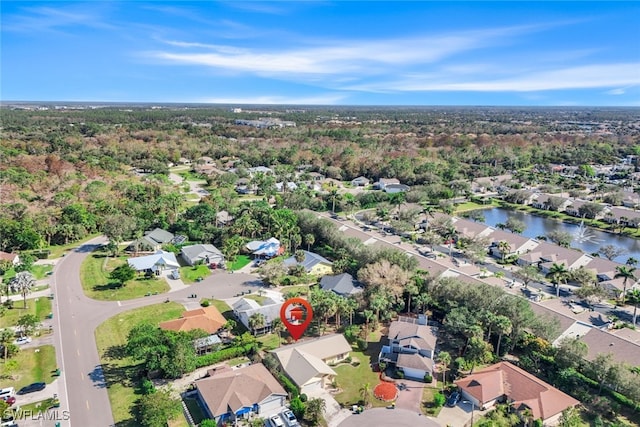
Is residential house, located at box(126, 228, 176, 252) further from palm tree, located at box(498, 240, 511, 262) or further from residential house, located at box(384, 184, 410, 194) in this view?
residential house, located at box(384, 184, 410, 194)

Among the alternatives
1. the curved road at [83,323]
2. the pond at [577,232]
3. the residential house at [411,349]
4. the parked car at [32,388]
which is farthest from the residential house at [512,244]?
the parked car at [32,388]

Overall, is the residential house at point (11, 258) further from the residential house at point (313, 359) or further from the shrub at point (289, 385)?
the shrub at point (289, 385)

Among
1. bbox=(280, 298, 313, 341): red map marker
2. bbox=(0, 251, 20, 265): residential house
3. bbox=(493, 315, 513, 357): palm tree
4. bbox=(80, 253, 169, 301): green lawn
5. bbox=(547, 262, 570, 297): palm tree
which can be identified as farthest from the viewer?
bbox=(0, 251, 20, 265): residential house

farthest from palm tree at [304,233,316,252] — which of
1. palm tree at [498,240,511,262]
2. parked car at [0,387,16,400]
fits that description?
parked car at [0,387,16,400]

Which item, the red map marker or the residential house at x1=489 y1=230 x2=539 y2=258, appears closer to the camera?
the red map marker

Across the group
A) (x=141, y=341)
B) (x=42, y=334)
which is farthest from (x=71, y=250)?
(x=141, y=341)
